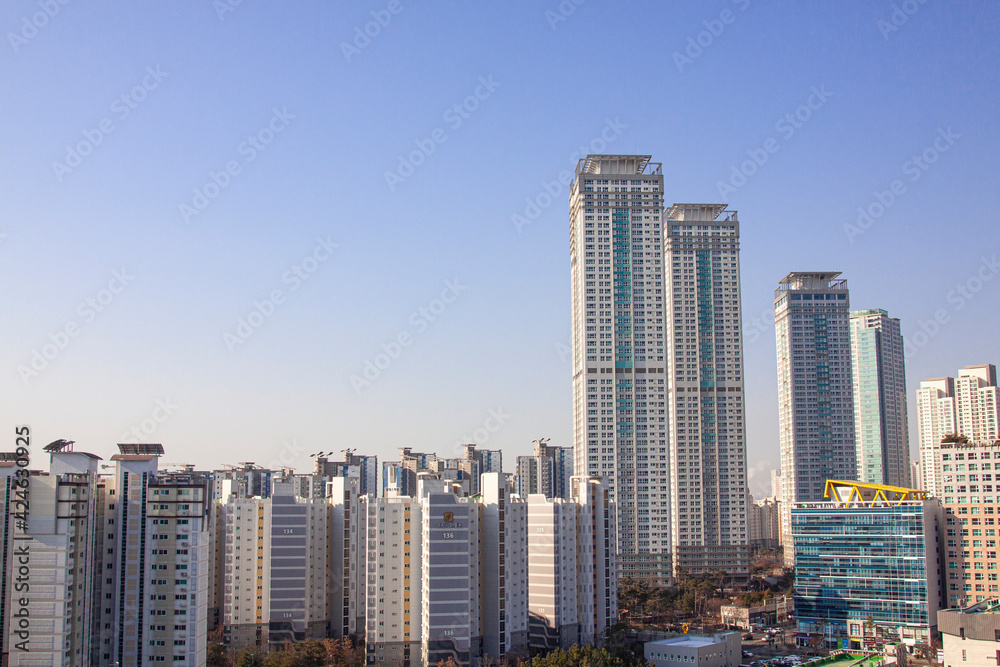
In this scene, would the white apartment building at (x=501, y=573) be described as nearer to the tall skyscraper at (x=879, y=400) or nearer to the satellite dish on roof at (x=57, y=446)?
the satellite dish on roof at (x=57, y=446)

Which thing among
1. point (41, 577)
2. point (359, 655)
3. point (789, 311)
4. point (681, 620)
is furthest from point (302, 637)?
point (789, 311)

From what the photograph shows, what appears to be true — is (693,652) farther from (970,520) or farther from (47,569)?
(47,569)

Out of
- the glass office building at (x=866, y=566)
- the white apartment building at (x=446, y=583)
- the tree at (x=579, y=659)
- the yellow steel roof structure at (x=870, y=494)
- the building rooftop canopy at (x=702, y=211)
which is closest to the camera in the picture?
the tree at (x=579, y=659)

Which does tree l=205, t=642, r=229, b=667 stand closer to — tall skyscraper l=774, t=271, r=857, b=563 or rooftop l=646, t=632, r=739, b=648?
rooftop l=646, t=632, r=739, b=648

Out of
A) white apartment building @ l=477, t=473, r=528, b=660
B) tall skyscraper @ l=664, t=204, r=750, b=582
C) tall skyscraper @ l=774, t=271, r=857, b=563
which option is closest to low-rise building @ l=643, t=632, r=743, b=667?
white apartment building @ l=477, t=473, r=528, b=660

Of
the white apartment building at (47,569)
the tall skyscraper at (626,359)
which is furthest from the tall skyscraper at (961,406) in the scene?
the white apartment building at (47,569)

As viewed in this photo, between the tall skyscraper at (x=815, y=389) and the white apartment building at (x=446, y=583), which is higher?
the tall skyscraper at (x=815, y=389)

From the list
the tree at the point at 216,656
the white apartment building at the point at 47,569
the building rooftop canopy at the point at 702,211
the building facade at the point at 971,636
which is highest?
the building rooftop canopy at the point at 702,211
